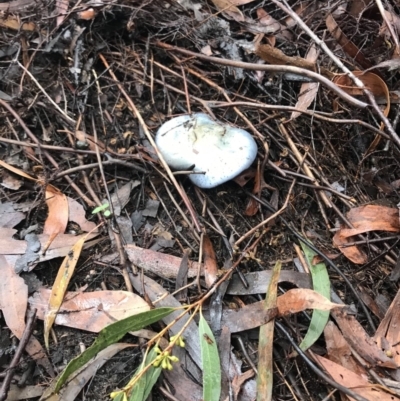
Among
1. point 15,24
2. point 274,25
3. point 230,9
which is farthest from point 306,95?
point 15,24

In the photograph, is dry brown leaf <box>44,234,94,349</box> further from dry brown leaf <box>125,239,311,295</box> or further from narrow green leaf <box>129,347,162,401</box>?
narrow green leaf <box>129,347,162,401</box>

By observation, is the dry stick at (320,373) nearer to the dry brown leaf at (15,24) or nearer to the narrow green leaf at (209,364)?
the narrow green leaf at (209,364)

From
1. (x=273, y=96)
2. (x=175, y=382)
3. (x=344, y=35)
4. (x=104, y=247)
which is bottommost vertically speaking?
(x=175, y=382)

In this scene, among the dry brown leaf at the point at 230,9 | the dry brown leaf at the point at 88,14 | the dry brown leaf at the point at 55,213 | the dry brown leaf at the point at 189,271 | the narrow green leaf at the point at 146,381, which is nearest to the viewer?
the narrow green leaf at the point at 146,381

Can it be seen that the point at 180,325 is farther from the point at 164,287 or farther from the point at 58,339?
the point at 58,339

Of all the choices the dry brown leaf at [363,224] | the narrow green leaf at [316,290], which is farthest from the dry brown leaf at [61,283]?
the dry brown leaf at [363,224]

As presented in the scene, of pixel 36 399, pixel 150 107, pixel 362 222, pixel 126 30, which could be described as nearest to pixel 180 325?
pixel 36 399

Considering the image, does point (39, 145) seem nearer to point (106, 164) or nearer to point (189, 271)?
point (106, 164)
